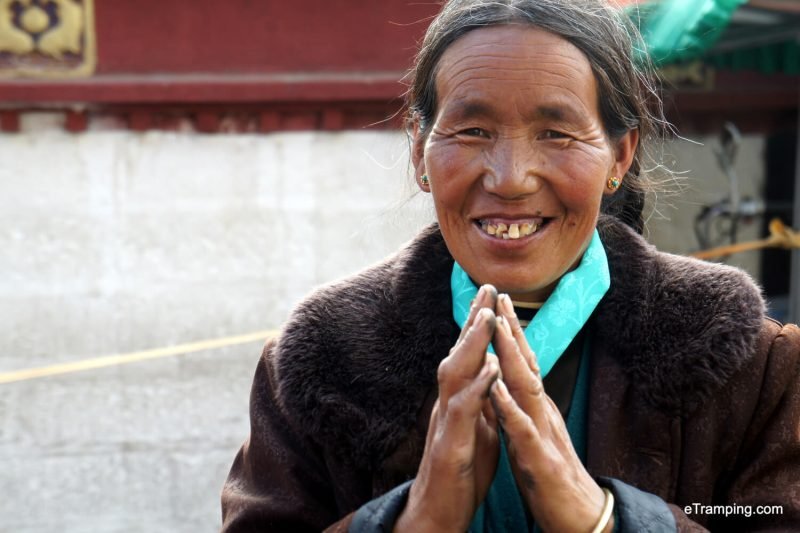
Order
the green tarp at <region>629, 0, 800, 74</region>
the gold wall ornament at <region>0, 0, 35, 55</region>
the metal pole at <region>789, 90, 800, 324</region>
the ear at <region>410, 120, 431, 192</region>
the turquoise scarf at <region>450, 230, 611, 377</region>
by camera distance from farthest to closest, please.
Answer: the metal pole at <region>789, 90, 800, 324</region>, the gold wall ornament at <region>0, 0, 35, 55</region>, the green tarp at <region>629, 0, 800, 74</region>, the ear at <region>410, 120, 431, 192</region>, the turquoise scarf at <region>450, 230, 611, 377</region>

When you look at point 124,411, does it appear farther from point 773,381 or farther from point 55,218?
point 773,381

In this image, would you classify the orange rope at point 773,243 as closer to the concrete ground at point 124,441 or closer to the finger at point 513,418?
the concrete ground at point 124,441


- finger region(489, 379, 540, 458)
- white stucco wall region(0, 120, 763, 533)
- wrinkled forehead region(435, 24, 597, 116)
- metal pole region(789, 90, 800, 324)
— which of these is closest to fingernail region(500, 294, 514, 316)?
finger region(489, 379, 540, 458)

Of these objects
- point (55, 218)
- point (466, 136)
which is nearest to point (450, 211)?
point (466, 136)

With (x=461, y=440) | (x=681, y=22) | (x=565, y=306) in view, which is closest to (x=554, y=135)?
(x=565, y=306)

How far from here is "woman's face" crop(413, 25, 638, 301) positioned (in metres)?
1.70

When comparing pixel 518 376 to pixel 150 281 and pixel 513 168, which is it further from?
pixel 150 281

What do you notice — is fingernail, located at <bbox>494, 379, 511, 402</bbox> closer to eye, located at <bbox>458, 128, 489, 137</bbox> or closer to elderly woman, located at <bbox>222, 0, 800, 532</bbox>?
elderly woman, located at <bbox>222, 0, 800, 532</bbox>

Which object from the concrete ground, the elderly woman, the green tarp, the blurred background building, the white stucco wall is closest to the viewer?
the elderly woman

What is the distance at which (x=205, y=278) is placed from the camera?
5.77 metres

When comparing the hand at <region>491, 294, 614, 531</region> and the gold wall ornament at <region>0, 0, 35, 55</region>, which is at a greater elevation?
the hand at <region>491, 294, 614, 531</region>

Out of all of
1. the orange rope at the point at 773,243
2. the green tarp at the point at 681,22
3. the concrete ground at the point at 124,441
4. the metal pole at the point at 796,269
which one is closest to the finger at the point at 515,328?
the green tarp at the point at 681,22

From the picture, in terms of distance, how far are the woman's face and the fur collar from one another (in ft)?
0.49

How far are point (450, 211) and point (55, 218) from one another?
14.1 feet
